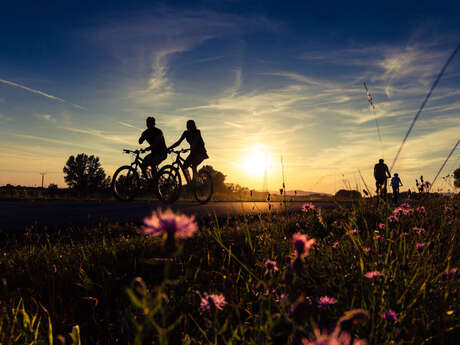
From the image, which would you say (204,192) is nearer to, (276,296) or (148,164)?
(148,164)

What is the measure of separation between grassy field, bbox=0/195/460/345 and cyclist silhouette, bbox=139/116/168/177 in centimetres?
591

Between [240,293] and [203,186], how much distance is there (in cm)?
892

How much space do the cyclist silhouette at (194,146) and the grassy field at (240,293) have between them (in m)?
6.30

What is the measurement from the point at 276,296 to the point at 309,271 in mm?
535

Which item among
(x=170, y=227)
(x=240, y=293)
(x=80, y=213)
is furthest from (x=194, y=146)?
(x=170, y=227)

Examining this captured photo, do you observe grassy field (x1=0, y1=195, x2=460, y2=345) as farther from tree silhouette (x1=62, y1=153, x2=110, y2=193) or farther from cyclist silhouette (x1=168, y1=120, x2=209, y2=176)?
tree silhouette (x1=62, y1=153, x2=110, y2=193)

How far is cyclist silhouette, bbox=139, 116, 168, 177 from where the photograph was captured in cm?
962

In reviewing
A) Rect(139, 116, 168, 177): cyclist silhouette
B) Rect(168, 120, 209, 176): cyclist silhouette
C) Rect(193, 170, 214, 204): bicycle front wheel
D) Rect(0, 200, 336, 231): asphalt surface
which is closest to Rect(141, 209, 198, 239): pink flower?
Rect(0, 200, 336, 231): asphalt surface

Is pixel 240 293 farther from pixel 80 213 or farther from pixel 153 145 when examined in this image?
pixel 153 145

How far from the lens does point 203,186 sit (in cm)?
1112

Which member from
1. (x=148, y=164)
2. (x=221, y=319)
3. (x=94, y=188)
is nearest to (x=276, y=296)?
(x=221, y=319)

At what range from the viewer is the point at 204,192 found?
1122 centimetres

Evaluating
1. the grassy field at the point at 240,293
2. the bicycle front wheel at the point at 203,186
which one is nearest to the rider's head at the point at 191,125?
the bicycle front wheel at the point at 203,186

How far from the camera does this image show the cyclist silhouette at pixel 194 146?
10.2 metres
